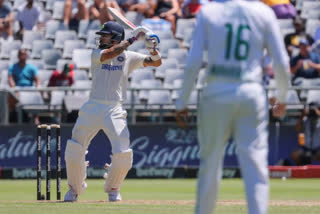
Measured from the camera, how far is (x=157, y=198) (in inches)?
453

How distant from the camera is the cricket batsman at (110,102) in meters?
9.83

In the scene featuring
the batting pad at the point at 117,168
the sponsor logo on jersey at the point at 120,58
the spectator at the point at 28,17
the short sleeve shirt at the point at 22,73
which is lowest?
the batting pad at the point at 117,168

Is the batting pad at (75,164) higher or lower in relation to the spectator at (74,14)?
lower

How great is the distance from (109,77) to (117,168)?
3.31ft

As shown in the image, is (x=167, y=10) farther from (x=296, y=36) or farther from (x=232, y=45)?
(x=232, y=45)

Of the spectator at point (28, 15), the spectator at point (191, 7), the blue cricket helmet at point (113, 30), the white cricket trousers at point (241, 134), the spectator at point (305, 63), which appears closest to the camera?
the white cricket trousers at point (241, 134)

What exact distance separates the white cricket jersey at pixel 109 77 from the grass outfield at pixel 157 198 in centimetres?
117

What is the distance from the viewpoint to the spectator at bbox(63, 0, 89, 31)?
19.0m

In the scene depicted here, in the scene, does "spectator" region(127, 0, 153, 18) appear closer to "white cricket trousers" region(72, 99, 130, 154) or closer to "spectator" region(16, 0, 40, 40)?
"spectator" region(16, 0, 40, 40)

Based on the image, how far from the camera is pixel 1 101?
15188 mm

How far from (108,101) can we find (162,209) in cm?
147

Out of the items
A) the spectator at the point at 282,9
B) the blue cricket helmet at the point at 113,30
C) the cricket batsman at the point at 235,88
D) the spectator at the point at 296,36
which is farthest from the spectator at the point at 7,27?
the cricket batsman at the point at 235,88

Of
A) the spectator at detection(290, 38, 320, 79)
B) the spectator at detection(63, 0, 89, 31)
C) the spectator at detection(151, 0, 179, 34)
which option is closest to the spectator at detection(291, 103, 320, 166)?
the spectator at detection(290, 38, 320, 79)

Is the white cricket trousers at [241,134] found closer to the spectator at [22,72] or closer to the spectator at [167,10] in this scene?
the spectator at [22,72]
